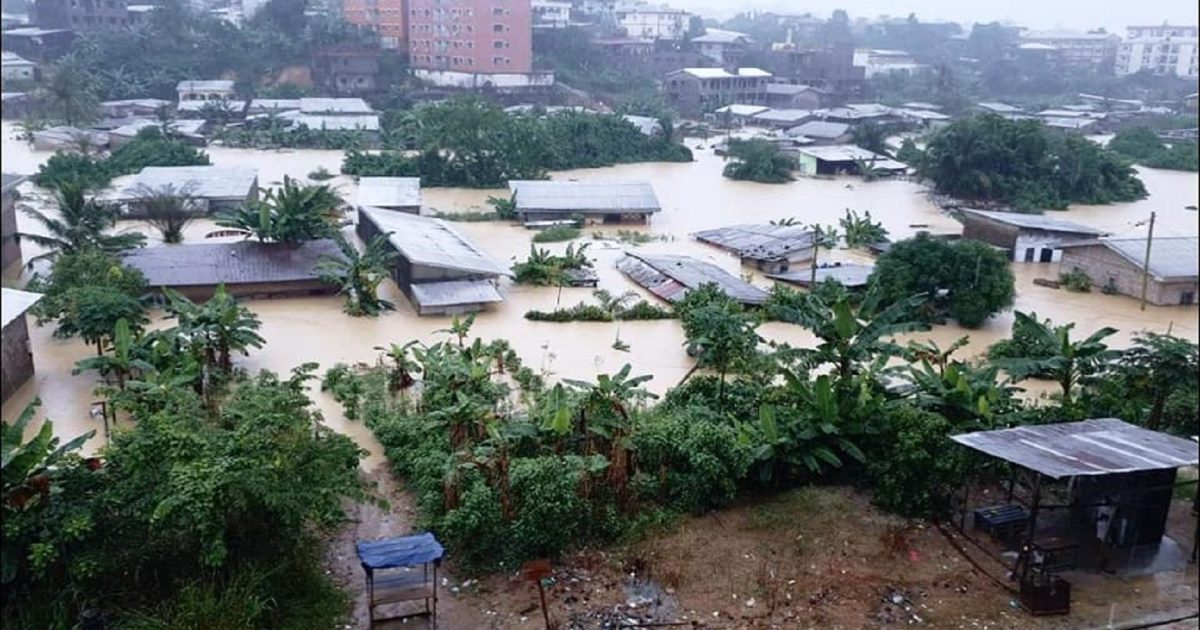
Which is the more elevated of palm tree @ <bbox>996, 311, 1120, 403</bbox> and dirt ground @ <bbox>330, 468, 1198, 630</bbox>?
palm tree @ <bbox>996, 311, 1120, 403</bbox>

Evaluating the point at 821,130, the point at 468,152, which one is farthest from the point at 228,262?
the point at 821,130

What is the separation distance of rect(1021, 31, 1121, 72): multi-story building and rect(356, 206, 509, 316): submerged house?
38.9m

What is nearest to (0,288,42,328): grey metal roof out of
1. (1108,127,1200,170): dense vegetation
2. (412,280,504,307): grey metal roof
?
(412,280,504,307): grey metal roof

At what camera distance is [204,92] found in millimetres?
35375

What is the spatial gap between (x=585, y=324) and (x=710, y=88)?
3150 cm

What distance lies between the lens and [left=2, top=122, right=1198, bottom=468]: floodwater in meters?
10.5

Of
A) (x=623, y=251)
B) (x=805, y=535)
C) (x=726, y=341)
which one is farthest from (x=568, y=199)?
(x=805, y=535)

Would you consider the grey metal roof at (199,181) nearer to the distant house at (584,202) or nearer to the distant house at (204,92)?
the distant house at (584,202)

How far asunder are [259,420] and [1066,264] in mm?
14902

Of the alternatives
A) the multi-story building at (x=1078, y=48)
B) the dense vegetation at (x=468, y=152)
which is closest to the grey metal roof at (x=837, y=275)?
the dense vegetation at (x=468, y=152)

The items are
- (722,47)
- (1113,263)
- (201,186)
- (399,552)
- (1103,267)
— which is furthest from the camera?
(722,47)

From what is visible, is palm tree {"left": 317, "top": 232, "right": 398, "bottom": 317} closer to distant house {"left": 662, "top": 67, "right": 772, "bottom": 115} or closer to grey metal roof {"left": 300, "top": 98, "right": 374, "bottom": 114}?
grey metal roof {"left": 300, "top": 98, "right": 374, "bottom": 114}

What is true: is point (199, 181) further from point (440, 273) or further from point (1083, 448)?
point (1083, 448)

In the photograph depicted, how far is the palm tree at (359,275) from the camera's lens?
13.9 metres
